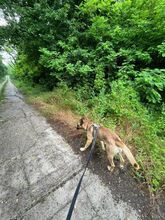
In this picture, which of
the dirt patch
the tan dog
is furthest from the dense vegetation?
the tan dog

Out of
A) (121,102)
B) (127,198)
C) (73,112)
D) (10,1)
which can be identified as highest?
(10,1)

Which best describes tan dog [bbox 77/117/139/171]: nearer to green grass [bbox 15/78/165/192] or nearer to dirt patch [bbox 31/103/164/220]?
dirt patch [bbox 31/103/164/220]

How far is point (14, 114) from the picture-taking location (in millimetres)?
5180

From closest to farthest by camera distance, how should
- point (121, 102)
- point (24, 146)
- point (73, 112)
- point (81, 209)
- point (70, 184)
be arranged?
point (81, 209)
point (70, 184)
point (24, 146)
point (121, 102)
point (73, 112)

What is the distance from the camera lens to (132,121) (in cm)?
310

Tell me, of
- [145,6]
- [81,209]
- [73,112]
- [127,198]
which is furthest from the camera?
[145,6]

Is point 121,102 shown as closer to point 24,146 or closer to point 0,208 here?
point 24,146

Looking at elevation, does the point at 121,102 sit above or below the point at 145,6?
below

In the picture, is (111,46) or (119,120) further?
(111,46)

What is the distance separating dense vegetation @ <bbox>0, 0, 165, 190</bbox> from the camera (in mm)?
3043

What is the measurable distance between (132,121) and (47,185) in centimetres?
Result: 200

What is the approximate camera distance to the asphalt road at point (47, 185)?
1743 millimetres

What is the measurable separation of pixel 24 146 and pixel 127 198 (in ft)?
7.10

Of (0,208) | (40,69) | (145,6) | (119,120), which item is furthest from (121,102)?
(40,69)
